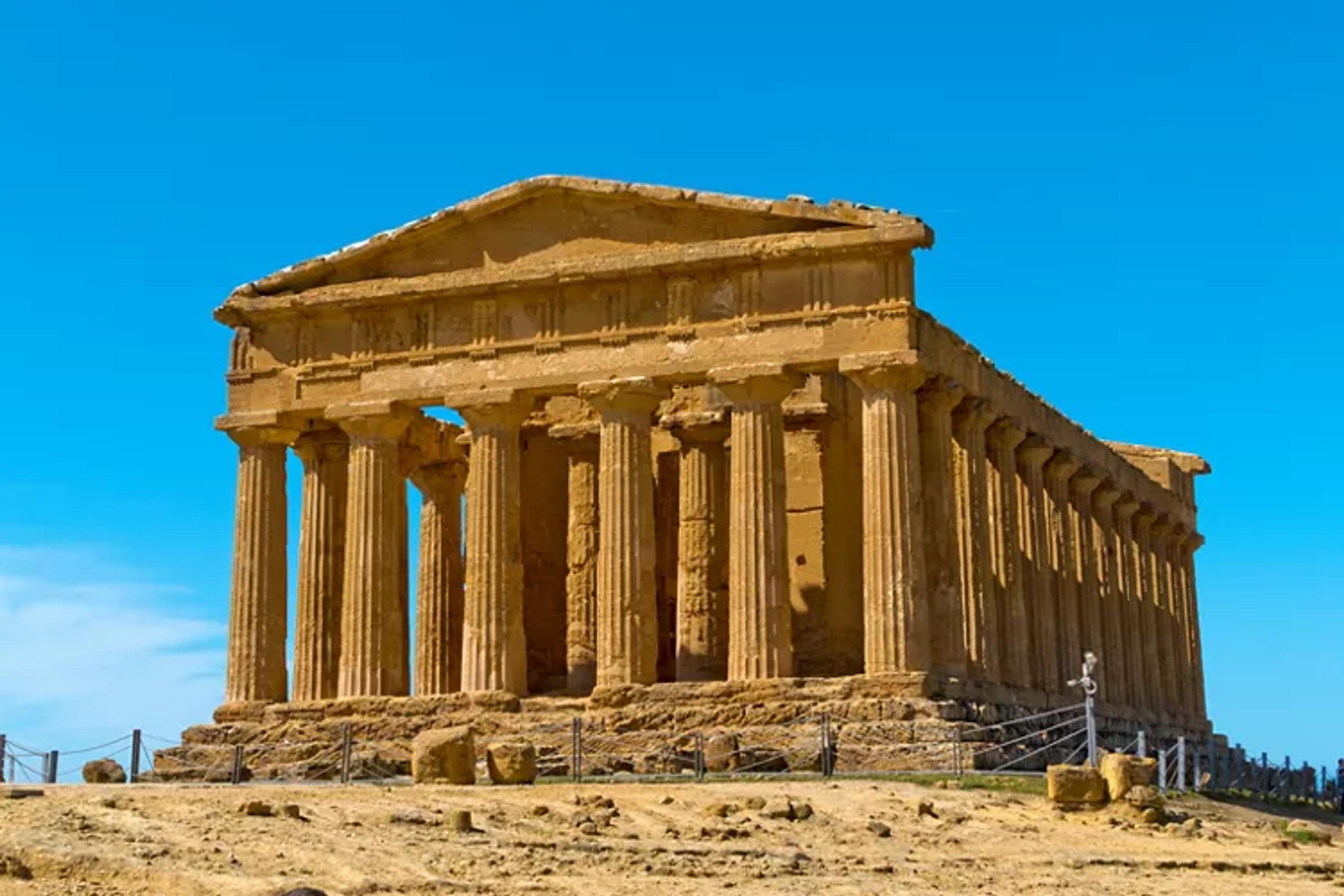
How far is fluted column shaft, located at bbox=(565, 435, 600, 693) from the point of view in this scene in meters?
44.8

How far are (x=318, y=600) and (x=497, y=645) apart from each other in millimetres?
4665

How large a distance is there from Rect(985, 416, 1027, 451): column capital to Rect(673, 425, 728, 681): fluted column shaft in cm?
514

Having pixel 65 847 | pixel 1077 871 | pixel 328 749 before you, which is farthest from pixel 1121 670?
pixel 65 847

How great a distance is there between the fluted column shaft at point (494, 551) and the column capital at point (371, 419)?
3.87ft

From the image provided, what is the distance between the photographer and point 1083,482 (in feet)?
167

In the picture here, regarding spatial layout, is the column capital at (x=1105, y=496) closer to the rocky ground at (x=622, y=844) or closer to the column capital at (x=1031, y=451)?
the column capital at (x=1031, y=451)

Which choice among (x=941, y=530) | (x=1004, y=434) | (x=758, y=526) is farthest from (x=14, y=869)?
(x=1004, y=434)

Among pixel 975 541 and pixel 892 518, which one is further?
pixel 975 541

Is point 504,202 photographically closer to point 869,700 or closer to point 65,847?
point 869,700

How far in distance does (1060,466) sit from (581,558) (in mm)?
10559

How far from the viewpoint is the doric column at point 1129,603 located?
54.6 m

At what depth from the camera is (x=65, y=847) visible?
22.3m

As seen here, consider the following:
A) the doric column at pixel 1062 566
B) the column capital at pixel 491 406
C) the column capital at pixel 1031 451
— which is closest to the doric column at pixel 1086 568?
the doric column at pixel 1062 566

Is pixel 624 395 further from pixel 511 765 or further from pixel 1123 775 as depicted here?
pixel 1123 775
